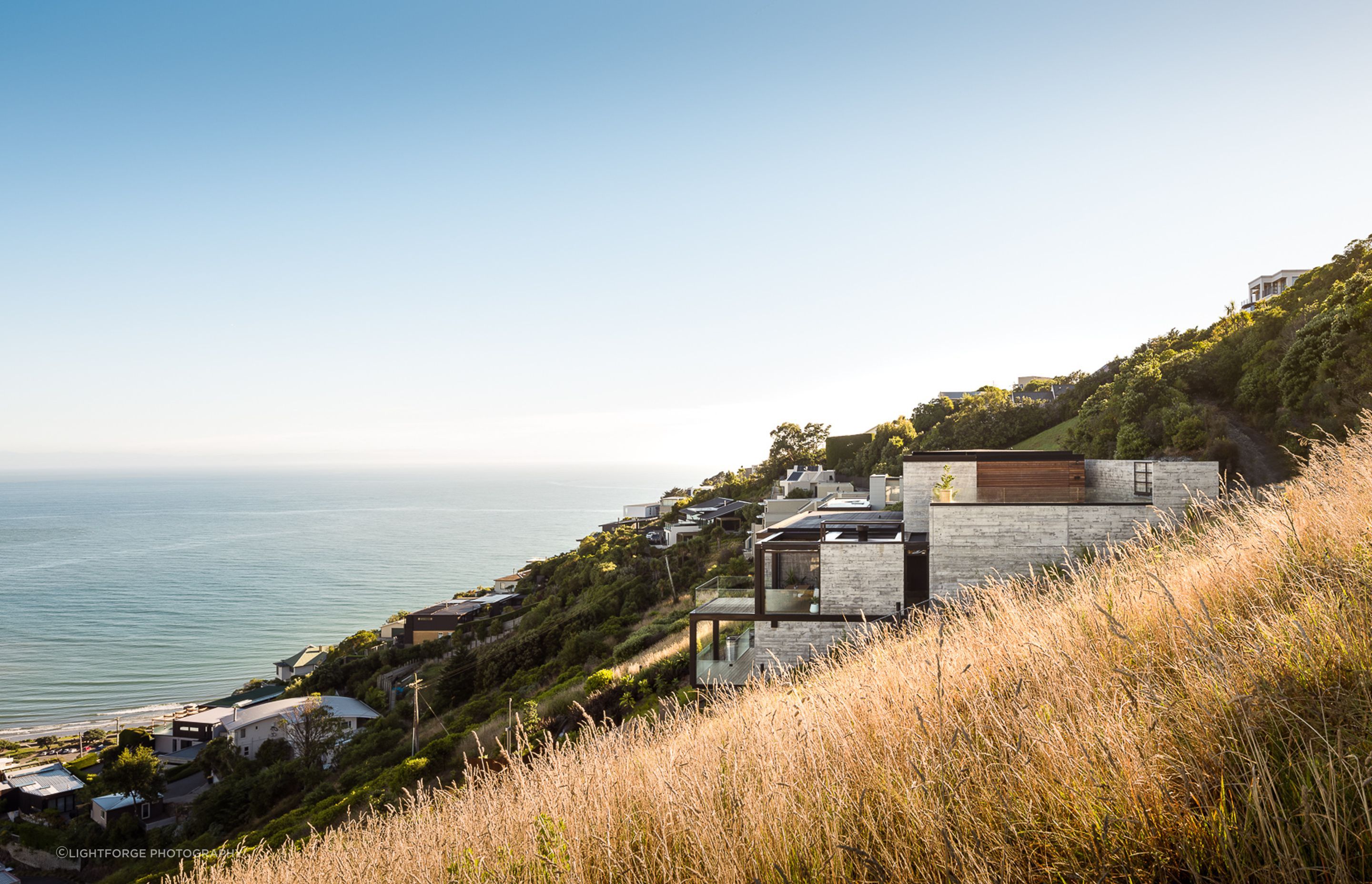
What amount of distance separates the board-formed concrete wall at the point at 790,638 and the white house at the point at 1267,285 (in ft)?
140

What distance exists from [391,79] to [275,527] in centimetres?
10505

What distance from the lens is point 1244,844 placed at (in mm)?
1535

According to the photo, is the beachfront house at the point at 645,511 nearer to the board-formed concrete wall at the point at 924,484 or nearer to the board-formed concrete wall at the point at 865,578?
the board-formed concrete wall at the point at 924,484

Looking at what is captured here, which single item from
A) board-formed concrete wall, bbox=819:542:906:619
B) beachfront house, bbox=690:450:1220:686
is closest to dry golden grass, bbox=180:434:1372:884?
beachfront house, bbox=690:450:1220:686

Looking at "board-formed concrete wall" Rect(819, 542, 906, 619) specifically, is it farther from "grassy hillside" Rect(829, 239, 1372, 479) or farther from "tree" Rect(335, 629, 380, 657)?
"tree" Rect(335, 629, 380, 657)

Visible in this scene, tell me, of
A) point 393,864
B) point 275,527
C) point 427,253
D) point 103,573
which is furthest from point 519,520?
point 393,864

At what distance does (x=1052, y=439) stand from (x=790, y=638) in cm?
2260

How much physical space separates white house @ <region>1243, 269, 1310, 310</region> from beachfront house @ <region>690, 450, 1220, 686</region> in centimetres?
3737

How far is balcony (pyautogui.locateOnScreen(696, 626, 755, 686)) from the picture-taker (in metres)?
12.3

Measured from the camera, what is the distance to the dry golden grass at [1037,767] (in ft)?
5.63

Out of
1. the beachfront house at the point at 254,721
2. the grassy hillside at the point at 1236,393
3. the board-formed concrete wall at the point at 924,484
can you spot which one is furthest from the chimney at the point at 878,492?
the beachfront house at the point at 254,721

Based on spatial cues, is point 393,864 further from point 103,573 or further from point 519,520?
point 519,520

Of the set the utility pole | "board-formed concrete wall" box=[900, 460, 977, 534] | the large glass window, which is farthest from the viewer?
the utility pole

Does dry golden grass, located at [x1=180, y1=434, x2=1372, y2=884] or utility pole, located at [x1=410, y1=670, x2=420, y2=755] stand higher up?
dry golden grass, located at [x1=180, y1=434, x2=1372, y2=884]
